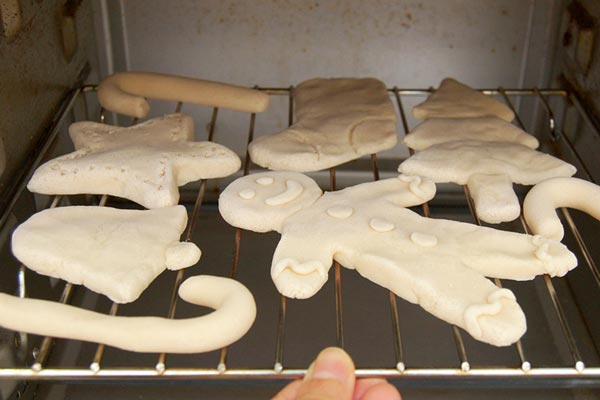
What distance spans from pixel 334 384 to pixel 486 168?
49 centimetres

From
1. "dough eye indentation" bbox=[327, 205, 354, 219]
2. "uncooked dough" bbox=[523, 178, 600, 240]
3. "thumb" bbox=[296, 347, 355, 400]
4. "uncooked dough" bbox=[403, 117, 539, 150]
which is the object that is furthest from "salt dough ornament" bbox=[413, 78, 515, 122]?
"thumb" bbox=[296, 347, 355, 400]

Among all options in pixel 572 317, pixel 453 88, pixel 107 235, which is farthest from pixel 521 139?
pixel 107 235

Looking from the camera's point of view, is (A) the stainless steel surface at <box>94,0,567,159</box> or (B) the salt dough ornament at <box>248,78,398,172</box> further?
(A) the stainless steel surface at <box>94,0,567,159</box>

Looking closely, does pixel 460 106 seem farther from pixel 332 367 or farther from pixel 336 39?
pixel 332 367

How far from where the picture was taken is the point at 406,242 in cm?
102

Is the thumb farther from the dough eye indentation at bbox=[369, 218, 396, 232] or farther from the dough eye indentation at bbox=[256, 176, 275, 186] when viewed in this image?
the dough eye indentation at bbox=[256, 176, 275, 186]

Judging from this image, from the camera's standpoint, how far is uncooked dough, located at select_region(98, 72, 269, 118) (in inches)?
52.6

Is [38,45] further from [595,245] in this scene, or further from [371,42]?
[595,245]

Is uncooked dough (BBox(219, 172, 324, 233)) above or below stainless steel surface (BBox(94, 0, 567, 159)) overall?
below

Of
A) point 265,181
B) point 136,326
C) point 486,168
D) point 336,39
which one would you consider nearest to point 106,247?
point 136,326

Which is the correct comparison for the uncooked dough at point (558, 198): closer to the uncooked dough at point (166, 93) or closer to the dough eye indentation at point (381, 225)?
the dough eye indentation at point (381, 225)

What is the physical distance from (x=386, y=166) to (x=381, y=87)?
7.2 inches

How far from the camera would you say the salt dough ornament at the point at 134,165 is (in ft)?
3.75

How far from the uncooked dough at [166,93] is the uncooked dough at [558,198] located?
46 cm
